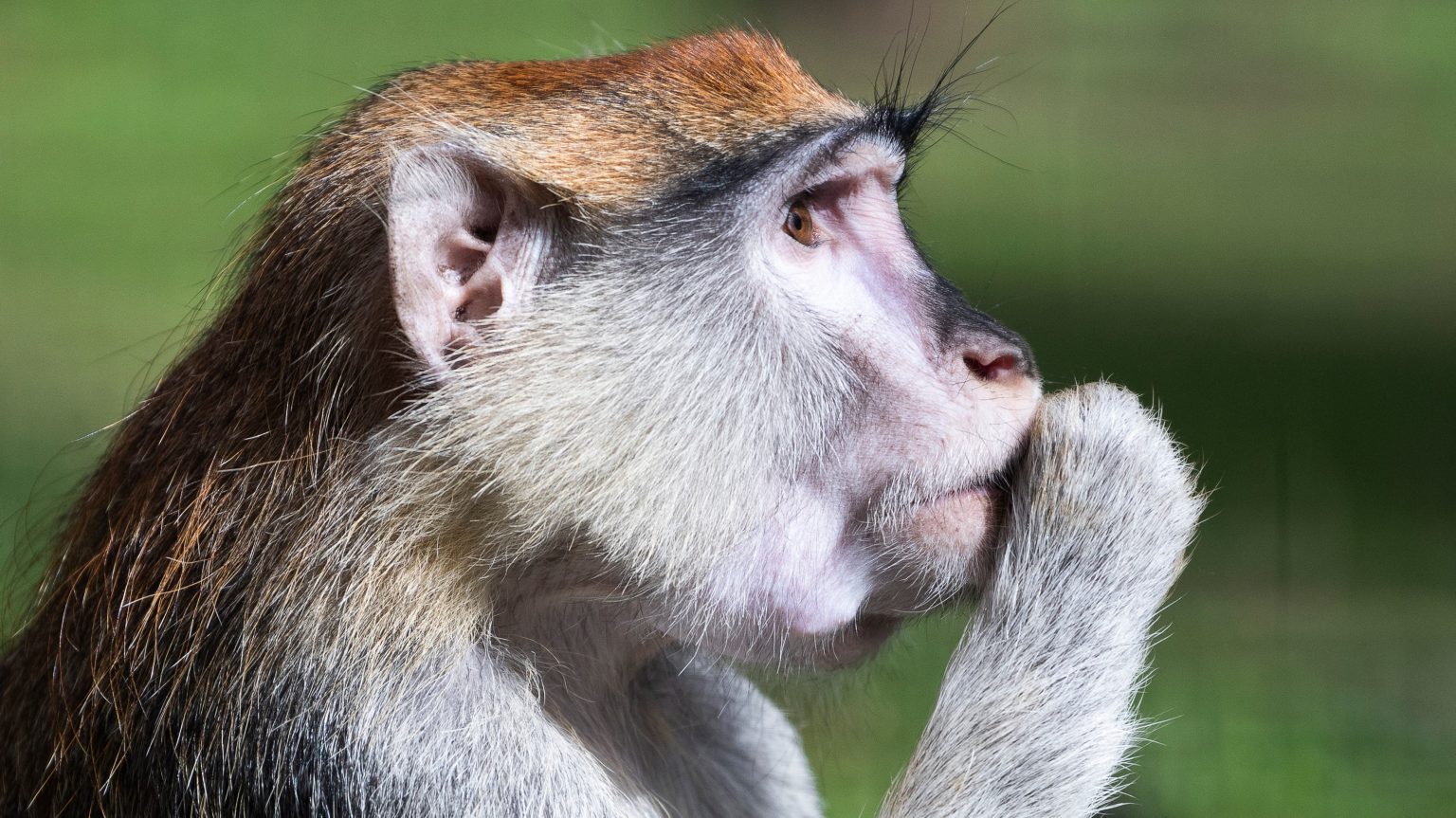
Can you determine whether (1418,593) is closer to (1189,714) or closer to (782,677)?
(1189,714)

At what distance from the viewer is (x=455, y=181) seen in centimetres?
165

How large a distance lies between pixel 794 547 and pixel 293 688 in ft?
1.92

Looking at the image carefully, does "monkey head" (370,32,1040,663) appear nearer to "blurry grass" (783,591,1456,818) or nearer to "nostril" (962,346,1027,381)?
"nostril" (962,346,1027,381)

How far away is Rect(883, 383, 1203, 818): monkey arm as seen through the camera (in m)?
1.75

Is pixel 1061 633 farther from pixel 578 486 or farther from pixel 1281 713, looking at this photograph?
pixel 1281 713

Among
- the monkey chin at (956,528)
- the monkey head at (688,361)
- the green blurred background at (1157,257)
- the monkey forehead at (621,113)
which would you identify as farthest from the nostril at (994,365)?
the green blurred background at (1157,257)

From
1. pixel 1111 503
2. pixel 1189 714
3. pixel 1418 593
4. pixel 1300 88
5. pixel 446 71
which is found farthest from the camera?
pixel 1300 88

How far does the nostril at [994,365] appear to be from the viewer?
1729mm

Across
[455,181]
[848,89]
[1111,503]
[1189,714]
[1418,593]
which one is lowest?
[1189,714]

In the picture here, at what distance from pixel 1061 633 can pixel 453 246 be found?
856 millimetres

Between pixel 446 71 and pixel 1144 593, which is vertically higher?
pixel 446 71

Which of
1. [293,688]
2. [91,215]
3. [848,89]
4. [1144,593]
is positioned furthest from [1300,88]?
[293,688]

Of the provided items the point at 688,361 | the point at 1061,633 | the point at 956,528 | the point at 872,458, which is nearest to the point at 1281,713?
the point at 1061,633

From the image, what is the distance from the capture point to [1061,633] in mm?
1784
